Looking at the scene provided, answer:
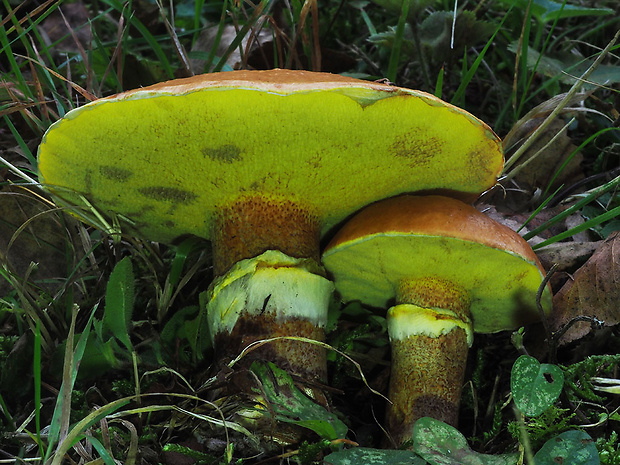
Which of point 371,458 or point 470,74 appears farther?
point 470,74

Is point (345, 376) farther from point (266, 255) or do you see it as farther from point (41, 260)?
point (41, 260)

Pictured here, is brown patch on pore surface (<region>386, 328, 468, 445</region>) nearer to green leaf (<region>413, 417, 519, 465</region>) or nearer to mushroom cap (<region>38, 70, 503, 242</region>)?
green leaf (<region>413, 417, 519, 465</region>)

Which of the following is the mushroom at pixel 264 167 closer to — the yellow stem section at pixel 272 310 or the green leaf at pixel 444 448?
the yellow stem section at pixel 272 310

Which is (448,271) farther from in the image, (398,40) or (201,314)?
(398,40)

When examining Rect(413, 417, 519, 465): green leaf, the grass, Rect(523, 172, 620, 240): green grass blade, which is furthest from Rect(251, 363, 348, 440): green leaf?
Rect(523, 172, 620, 240): green grass blade

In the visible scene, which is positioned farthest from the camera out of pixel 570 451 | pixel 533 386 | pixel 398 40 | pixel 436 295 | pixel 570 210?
pixel 398 40

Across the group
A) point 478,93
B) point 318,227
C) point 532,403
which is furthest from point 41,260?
point 478,93

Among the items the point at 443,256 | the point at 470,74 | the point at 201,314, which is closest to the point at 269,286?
the point at 201,314
